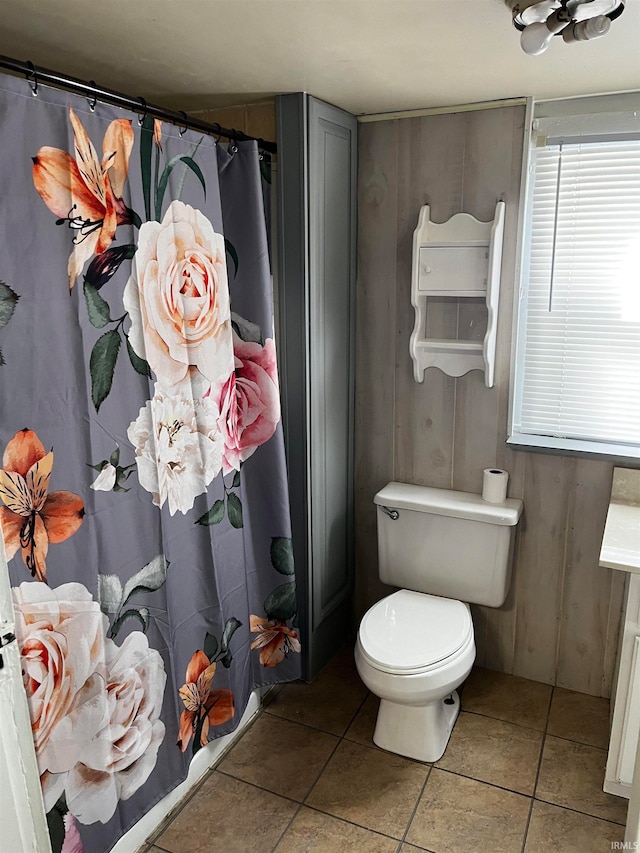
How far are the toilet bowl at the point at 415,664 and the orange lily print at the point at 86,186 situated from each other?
1455mm

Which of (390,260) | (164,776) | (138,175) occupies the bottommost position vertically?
(164,776)

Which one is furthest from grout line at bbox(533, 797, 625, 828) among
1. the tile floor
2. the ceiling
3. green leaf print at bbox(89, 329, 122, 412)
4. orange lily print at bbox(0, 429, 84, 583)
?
the ceiling

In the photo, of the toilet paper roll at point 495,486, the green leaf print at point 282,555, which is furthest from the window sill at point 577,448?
the green leaf print at point 282,555

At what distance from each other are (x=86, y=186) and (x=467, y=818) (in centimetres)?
204

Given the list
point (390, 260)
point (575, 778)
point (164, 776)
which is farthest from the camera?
point (390, 260)

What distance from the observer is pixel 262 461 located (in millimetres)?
2244

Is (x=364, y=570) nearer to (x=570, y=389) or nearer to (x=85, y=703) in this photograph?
(x=570, y=389)

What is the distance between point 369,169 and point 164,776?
2.15 metres

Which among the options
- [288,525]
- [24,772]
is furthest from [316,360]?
[24,772]

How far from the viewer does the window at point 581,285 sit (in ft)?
7.28

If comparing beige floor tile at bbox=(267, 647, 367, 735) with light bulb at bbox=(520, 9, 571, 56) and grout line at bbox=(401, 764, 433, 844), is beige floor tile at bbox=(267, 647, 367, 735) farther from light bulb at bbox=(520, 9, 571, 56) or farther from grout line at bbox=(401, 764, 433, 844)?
light bulb at bbox=(520, 9, 571, 56)

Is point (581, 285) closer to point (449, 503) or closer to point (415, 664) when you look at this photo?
point (449, 503)

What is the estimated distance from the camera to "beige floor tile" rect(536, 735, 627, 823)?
205 centimetres

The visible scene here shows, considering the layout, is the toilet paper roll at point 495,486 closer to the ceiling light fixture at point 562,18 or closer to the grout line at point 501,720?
the grout line at point 501,720
